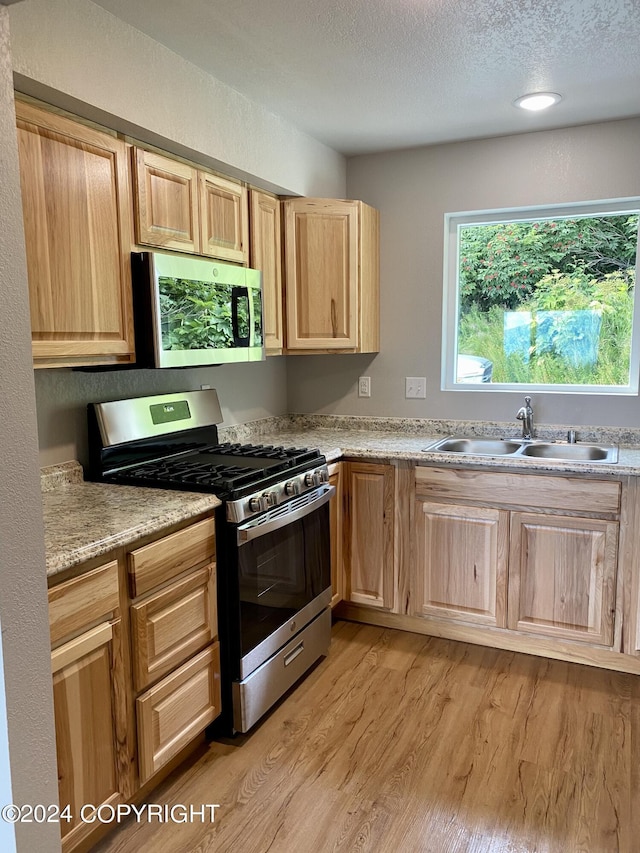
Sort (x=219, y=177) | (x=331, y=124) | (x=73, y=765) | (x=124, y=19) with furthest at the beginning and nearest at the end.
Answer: (x=331, y=124)
(x=219, y=177)
(x=124, y=19)
(x=73, y=765)

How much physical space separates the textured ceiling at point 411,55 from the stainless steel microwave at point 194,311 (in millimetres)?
720

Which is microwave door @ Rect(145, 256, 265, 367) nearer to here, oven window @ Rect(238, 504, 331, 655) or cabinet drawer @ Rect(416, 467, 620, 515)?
oven window @ Rect(238, 504, 331, 655)

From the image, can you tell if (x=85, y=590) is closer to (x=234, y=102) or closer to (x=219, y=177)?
(x=219, y=177)

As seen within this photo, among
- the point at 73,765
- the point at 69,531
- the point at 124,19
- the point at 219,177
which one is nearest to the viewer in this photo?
the point at 73,765

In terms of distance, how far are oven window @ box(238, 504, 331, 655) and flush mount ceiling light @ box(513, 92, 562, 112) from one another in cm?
190

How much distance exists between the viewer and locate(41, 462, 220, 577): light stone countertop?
5.18ft

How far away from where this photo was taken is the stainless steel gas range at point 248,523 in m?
2.13

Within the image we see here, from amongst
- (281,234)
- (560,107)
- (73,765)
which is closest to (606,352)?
(560,107)

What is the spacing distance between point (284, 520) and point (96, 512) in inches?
27.6

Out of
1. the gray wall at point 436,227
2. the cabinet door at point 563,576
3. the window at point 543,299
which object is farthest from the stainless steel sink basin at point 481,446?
the cabinet door at point 563,576

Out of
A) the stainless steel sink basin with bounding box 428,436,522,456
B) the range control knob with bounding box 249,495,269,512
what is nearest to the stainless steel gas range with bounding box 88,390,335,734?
the range control knob with bounding box 249,495,269,512

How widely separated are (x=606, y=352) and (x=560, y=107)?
114 cm

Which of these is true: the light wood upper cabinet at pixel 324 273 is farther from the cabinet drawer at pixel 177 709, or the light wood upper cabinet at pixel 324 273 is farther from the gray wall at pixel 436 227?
the cabinet drawer at pixel 177 709

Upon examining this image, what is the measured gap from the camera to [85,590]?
1584 mm
